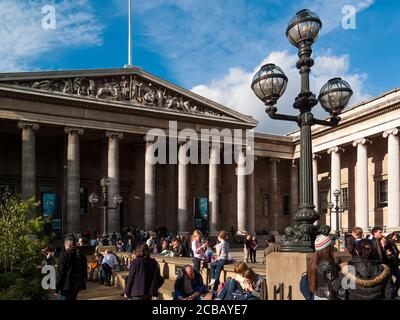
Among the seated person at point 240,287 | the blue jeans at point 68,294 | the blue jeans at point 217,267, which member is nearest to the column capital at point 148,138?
the blue jeans at point 217,267

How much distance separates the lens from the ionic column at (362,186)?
3991cm

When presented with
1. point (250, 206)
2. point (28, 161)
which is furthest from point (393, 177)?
point (28, 161)

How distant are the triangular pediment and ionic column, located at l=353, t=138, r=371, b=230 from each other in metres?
9.95

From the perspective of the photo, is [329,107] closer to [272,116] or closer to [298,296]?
[272,116]

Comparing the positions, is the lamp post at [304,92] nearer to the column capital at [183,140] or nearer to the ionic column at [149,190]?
the ionic column at [149,190]

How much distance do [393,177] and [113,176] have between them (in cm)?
2144

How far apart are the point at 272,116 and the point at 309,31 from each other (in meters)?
1.96

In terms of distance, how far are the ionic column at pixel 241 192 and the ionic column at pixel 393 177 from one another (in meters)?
12.5

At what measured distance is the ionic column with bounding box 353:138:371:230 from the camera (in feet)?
131

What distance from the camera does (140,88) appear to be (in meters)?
39.0

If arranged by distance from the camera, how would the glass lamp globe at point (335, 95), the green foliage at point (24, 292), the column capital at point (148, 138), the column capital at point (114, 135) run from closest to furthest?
the glass lamp globe at point (335, 95), the green foliage at point (24, 292), the column capital at point (114, 135), the column capital at point (148, 138)

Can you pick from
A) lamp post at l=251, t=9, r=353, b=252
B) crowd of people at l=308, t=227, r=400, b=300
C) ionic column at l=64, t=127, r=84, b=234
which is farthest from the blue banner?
crowd of people at l=308, t=227, r=400, b=300

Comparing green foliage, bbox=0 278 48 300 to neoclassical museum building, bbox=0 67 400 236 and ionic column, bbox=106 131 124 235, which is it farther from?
ionic column, bbox=106 131 124 235

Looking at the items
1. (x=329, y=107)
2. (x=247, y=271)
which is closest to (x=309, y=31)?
(x=329, y=107)
